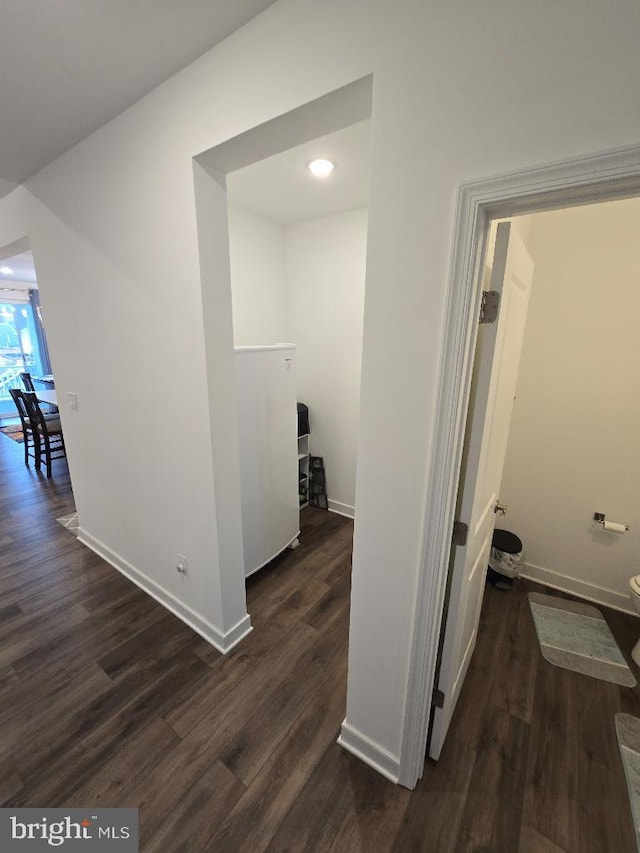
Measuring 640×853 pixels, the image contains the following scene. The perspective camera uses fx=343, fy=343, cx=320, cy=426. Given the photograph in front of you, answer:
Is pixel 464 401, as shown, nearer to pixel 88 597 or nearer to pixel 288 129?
pixel 288 129

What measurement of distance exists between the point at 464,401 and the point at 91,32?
68.2 inches

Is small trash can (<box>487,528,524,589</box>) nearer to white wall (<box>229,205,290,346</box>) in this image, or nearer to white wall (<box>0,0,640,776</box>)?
A: white wall (<box>0,0,640,776</box>)

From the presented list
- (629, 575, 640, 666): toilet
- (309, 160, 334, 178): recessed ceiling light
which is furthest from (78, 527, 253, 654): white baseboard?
(309, 160, 334, 178): recessed ceiling light

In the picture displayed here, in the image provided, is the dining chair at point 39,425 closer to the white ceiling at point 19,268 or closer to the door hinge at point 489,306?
the white ceiling at point 19,268

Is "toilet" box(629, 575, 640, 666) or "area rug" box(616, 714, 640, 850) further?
"toilet" box(629, 575, 640, 666)

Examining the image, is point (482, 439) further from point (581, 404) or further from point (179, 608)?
point (179, 608)

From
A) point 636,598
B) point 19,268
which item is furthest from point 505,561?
point 19,268

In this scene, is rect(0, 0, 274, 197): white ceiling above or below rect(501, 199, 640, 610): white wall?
above

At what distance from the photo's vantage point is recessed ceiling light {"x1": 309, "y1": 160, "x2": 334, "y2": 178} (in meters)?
2.04

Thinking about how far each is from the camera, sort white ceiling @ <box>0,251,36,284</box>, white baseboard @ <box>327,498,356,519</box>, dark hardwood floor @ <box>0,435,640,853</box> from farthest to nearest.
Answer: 1. white ceiling @ <box>0,251,36,284</box>
2. white baseboard @ <box>327,498,356,519</box>
3. dark hardwood floor @ <box>0,435,640,853</box>

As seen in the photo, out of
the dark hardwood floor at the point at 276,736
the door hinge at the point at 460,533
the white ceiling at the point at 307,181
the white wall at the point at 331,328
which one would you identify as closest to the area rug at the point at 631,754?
the dark hardwood floor at the point at 276,736

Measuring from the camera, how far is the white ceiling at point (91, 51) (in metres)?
1.07

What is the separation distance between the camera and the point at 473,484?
3.93 ft

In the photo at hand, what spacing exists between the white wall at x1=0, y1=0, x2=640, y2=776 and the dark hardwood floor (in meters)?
0.21
